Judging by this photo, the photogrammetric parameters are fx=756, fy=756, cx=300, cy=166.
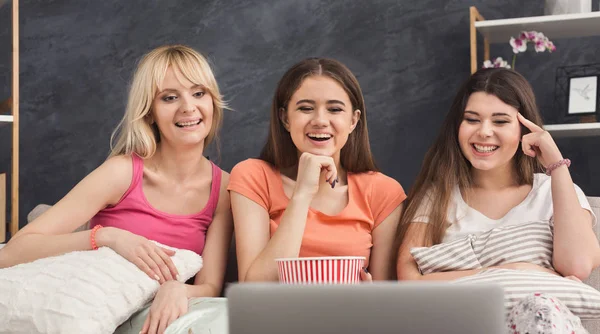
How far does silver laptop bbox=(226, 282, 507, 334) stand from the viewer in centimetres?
79

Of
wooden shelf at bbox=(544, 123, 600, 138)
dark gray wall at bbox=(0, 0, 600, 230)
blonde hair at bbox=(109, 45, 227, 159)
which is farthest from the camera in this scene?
dark gray wall at bbox=(0, 0, 600, 230)

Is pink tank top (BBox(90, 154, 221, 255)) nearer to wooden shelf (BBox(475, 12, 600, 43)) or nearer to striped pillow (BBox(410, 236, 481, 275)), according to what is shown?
striped pillow (BBox(410, 236, 481, 275))

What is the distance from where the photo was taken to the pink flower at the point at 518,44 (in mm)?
2650

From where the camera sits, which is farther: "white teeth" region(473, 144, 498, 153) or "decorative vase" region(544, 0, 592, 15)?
"decorative vase" region(544, 0, 592, 15)

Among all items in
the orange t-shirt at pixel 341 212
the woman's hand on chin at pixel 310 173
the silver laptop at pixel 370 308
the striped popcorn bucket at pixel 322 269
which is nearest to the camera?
the silver laptop at pixel 370 308

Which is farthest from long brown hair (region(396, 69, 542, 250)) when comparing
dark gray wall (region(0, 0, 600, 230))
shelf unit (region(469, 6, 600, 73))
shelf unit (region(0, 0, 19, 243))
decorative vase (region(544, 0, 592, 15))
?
shelf unit (region(0, 0, 19, 243))

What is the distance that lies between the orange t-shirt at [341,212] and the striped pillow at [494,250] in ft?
0.57

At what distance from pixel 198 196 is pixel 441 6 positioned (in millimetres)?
1427

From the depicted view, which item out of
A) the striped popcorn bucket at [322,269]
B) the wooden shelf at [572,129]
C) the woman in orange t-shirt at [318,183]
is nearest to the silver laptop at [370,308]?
the striped popcorn bucket at [322,269]

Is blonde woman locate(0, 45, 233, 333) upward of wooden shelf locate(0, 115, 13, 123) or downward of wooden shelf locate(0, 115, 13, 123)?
downward

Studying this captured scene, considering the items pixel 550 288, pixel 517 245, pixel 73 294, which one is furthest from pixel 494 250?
pixel 73 294

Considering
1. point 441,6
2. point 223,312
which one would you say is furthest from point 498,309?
point 441,6

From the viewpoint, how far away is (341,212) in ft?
6.42

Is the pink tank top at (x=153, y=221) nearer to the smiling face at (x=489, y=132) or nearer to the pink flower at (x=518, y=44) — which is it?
the smiling face at (x=489, y=132)
